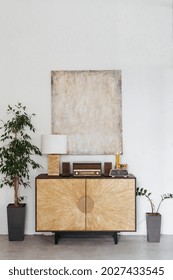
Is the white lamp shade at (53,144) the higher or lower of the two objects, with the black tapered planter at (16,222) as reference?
higher

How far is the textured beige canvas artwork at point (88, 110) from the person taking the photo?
185 inches

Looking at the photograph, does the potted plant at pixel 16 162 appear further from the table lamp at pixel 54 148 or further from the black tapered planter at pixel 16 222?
the table lamp at pixel 54 148

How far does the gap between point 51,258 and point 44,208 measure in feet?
2.07

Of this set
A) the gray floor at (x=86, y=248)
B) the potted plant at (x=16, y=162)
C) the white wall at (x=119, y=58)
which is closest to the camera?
the gray floor at (x=86, y=248)

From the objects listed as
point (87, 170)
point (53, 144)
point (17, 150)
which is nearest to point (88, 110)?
point (53, 144)

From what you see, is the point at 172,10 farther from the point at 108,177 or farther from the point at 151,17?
the point at 108,177

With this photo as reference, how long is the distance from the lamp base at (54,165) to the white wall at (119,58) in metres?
0.31

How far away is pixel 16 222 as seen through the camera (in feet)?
14.6

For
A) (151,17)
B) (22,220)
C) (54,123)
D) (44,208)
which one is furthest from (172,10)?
(22,220)

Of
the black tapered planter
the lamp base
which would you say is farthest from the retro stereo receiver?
the black tapered planter

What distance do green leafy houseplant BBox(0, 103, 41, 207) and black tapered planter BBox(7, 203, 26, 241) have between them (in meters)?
0.10

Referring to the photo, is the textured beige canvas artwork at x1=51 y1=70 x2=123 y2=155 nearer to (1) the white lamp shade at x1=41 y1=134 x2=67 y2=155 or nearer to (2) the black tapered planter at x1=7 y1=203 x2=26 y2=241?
(1) the white lamp shade at x1=41 y1=134 x2=67 y2=155

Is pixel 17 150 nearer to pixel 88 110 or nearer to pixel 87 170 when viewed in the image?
pixel 87 170

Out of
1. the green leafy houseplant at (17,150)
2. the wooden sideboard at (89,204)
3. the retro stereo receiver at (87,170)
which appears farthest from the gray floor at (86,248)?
the retro stereo receiver at (87,170)
